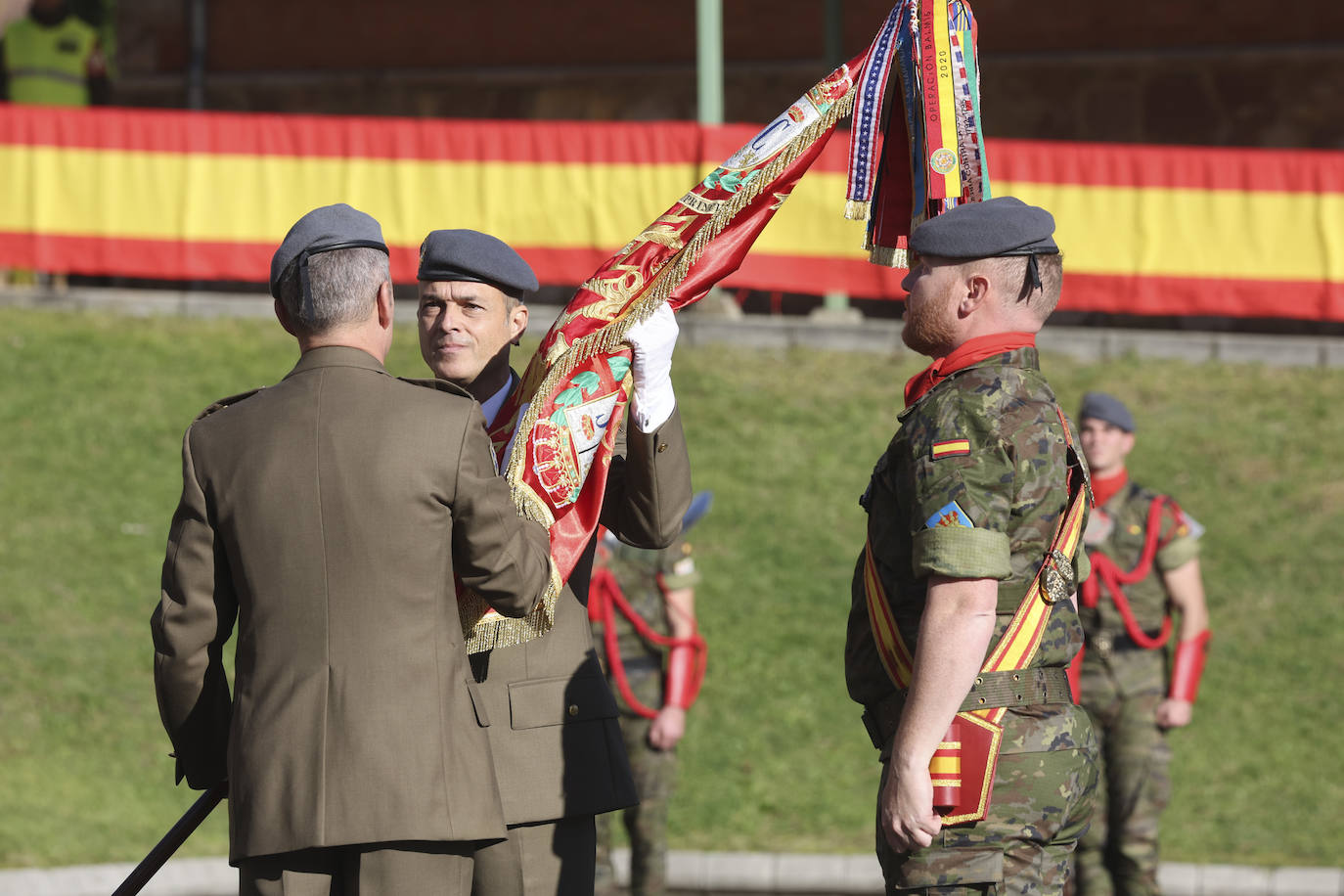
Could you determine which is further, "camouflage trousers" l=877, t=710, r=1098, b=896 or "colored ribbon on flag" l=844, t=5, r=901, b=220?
"colored ribbon on flag" l=844, t=5, r=901, b=220

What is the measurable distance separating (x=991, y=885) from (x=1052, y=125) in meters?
14.6

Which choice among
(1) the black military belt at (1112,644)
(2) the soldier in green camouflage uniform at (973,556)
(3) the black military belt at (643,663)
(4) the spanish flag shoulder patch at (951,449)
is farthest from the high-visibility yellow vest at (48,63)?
(4) the spanish flag shoulder patch at (951,449)

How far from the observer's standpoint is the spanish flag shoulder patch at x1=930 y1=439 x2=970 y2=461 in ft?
11.2

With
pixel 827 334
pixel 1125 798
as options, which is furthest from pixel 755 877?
pixel 827 334

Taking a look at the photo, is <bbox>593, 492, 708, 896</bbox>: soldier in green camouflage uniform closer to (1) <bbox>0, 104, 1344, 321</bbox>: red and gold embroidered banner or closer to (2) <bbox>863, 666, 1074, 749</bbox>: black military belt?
(2) <bbox>863, 666, 1074, 749</bbox>: black military belt

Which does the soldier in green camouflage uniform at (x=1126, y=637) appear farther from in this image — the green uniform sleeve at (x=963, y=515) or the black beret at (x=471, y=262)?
the green uniform sleeve at (x=963, y=515)

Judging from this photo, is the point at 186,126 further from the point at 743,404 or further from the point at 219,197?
the point at 743,404

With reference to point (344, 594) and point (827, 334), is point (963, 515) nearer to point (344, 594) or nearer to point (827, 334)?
point (344, 594)

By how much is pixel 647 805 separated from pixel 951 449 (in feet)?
13.5

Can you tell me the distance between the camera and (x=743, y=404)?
38.9ft

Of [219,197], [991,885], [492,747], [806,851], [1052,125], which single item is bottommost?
[806,851]

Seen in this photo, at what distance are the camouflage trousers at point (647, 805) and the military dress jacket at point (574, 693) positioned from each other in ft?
10.7

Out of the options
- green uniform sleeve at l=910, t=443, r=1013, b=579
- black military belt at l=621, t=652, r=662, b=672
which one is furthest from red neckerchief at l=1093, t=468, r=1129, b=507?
green uniform sleeve at l=910, t=443, r=1013, b=579

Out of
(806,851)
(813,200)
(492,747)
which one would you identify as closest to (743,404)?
(813,200)
